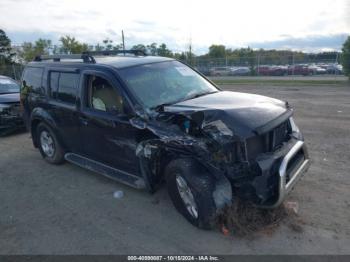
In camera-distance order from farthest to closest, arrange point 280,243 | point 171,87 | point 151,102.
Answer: point 171,87 < point 151,102 < point 280,243

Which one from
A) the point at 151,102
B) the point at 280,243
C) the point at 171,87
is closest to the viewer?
the point at 280,243

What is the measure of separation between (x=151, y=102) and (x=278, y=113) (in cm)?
162

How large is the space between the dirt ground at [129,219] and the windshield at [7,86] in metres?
4.14

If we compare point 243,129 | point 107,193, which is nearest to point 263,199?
point 243,129

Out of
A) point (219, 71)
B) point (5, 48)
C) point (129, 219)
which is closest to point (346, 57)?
point (219, 71)

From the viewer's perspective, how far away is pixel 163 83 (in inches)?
168

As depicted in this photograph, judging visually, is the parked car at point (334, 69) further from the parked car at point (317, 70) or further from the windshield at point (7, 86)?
the windshield at point (7, 86)

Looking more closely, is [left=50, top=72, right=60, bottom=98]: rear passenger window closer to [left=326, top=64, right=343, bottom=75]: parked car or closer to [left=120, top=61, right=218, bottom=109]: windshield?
[left=120, top=61, right=218, bottom=109]: windshield

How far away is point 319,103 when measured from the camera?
1113 centimetres

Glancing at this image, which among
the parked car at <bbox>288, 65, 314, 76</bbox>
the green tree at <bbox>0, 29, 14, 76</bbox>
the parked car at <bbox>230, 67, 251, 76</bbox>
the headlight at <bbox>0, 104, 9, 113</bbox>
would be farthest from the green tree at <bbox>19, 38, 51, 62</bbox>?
the headlight at <bbox>0, 104, 9, 113</bbox>

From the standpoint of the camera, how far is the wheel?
5336mm

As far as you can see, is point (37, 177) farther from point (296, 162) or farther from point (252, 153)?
point (296, 162)

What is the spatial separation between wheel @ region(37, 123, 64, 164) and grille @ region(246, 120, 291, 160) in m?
3.64

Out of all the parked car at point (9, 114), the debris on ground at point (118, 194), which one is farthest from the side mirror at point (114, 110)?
the parked car at point (9, 114)
